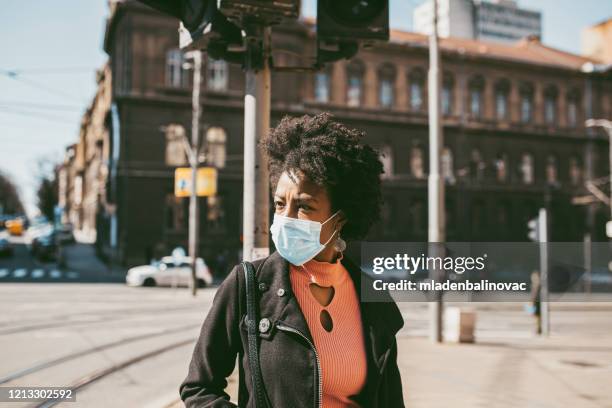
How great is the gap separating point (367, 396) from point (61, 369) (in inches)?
334

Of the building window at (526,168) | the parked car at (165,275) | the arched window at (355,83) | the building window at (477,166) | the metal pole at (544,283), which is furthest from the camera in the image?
the building window at (526,168)

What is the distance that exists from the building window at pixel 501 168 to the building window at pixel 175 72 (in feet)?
81.1

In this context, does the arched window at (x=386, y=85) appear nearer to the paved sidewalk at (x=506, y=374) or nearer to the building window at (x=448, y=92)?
the building window at (x=448, y=92)

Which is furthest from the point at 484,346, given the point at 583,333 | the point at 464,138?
the point at 464,138

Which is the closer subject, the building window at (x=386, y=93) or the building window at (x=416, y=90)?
the building window at (x=386, y=93)

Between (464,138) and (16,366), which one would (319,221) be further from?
(464,138)

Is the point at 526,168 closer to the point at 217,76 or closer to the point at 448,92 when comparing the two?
the point at 448,92

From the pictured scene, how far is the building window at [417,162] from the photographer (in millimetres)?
48531

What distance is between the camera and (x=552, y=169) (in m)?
53.5

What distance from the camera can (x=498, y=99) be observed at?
51.7 meters

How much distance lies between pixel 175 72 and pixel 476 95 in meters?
23.4

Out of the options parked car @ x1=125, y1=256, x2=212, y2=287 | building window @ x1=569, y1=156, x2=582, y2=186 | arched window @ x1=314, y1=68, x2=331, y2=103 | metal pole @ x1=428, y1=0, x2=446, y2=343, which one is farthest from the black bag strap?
building window @ x1=569, y1=156, x2=582, y2=186

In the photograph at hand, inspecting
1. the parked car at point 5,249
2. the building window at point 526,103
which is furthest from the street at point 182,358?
the building window at point 526,103

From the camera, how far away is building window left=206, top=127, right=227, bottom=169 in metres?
42.0
